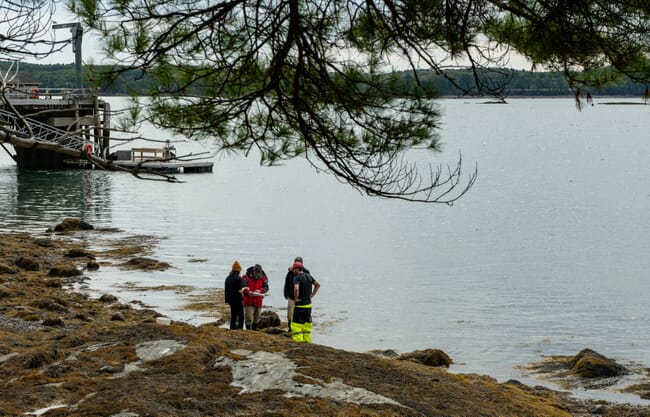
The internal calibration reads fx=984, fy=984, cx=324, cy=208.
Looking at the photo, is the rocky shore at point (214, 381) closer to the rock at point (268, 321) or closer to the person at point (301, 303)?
the person at point (301, 303)

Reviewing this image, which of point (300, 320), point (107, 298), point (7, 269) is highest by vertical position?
point (300, 320)

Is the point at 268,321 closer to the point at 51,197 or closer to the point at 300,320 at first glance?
the point at 300,320

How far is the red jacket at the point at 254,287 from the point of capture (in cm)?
1864

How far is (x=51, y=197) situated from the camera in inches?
2248

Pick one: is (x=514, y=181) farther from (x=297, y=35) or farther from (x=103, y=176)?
(x=297, y=35)

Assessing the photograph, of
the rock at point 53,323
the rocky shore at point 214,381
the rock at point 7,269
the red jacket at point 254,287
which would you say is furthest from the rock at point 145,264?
the rocky shore at point 214,381

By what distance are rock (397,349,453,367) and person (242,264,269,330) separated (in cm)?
342

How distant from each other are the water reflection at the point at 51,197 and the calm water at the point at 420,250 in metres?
0.13

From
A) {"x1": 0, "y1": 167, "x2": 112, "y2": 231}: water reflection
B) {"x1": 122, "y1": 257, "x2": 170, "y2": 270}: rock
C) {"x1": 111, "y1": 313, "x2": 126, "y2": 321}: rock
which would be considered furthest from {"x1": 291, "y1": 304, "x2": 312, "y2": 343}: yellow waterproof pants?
{"x1": 0, "y1": 167, "x2": 112, "y2": 231}: water reflection

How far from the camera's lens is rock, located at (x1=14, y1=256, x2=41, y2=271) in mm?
29500

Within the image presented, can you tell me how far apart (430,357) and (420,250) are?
2083 cm

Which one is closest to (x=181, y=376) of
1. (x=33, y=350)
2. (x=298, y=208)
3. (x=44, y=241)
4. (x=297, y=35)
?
(x=33, y=350)

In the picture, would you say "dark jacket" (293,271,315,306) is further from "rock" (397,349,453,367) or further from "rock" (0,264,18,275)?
"rock" (0,264,18,275)

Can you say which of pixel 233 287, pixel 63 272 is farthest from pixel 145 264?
pixel 233 287
